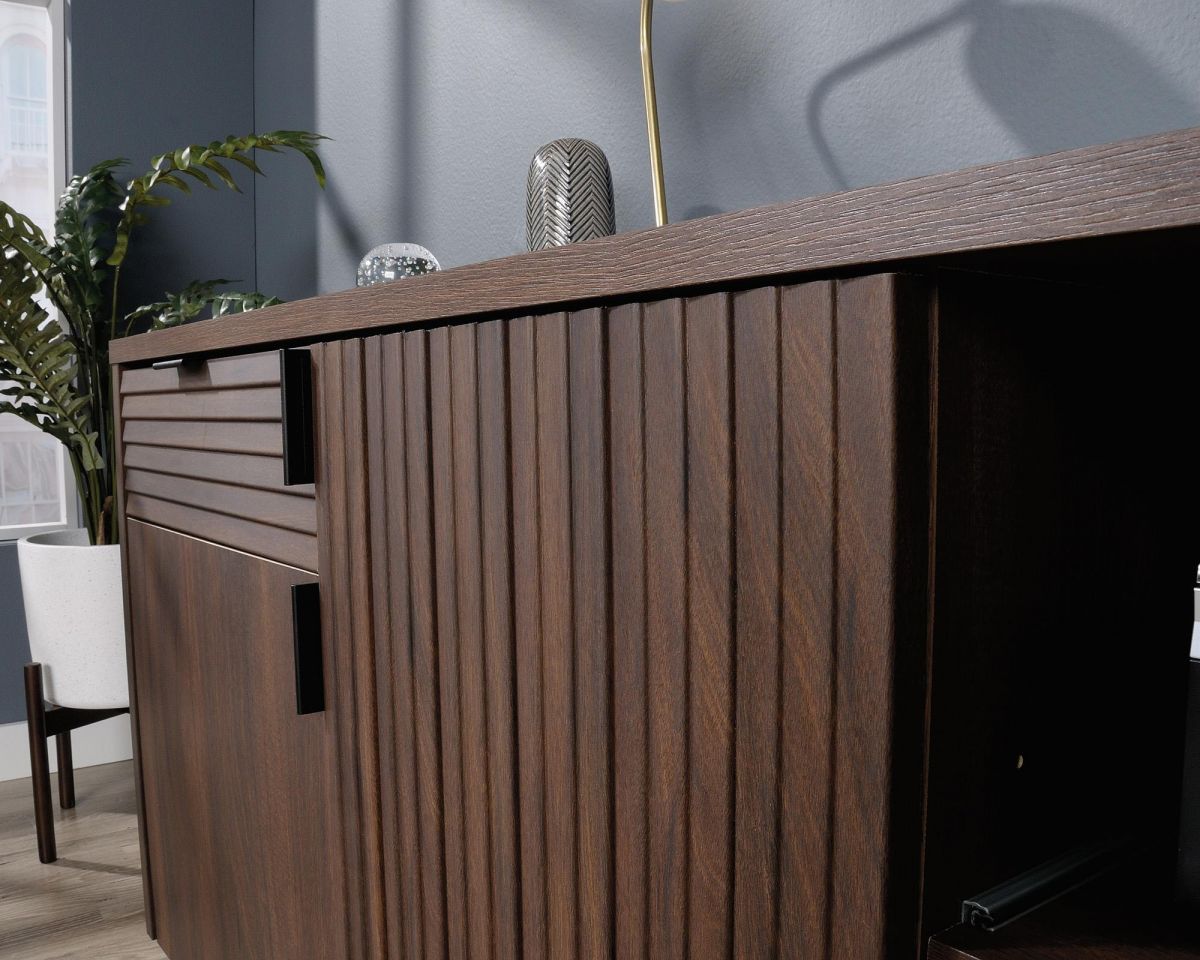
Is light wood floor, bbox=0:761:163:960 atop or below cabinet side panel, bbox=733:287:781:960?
below

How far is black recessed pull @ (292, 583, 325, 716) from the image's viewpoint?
3.10 ft

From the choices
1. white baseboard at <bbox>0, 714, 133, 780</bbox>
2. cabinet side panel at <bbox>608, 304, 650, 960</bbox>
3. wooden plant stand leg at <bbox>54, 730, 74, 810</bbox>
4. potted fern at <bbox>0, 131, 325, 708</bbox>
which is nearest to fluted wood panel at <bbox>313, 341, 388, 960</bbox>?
cabinet side panel at <bbox>608, 304, 650, 960</bbox>

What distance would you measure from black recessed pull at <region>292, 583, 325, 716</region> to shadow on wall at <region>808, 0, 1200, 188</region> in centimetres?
75

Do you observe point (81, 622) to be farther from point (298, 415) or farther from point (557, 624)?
point (557, 624)

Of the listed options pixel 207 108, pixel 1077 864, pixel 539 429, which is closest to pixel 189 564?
pixel 539 429

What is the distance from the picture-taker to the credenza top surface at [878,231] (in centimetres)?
37

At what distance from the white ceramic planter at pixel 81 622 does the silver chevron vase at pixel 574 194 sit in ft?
4.53

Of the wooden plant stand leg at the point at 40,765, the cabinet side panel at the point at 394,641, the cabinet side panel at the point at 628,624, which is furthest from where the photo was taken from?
the wooden plant stand leg at the point at 40,765

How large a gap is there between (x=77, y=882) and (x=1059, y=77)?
2097 millimetres

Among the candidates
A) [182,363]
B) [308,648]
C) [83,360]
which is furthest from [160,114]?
[308,648]

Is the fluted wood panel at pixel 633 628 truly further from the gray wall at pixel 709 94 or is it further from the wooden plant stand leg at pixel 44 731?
the wooden plant stand leg at pixel 44 731

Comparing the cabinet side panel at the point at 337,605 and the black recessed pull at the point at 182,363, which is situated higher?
the black recessed pull at the point at 182,363

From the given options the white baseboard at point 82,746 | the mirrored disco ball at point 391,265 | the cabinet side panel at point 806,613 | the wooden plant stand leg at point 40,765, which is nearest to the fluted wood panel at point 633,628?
the cabinet side panel at point 806,613

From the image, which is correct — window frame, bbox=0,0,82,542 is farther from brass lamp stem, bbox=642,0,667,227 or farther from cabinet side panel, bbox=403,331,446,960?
cabinet side panel, bbox=403,331,446,960
